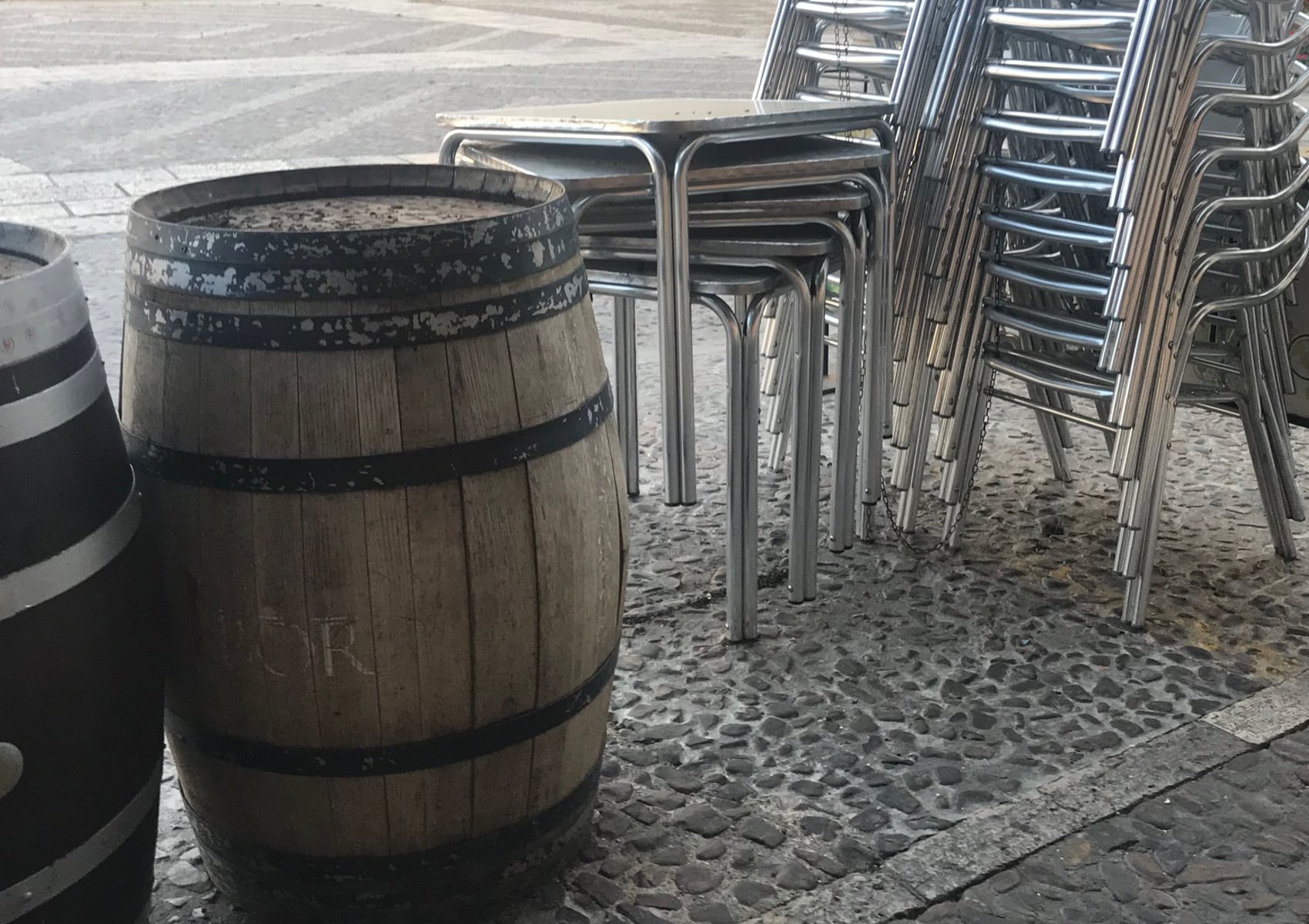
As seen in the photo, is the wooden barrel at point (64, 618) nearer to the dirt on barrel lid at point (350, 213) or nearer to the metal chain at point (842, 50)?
the dirt on barrel lid at point (350, 213)

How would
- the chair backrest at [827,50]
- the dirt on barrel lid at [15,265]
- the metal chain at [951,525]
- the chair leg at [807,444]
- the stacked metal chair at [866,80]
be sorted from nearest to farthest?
the dirt on barrel lid at [15,265]
the chair leg at [807,444]
the stacked metal chair at [866,80]
the metal chain at [951,525]
the chair backrest at [827,50]

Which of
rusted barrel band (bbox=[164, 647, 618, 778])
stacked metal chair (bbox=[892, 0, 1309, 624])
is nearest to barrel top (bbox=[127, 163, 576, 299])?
rusted barrel band (bbox=[164, 647, 618, 778])

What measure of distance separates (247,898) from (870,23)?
2150 millimetres

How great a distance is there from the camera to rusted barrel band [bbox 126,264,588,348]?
1362mm

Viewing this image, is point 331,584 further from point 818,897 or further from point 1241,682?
point 1241,682

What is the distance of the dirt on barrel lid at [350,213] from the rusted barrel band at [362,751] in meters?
0.57

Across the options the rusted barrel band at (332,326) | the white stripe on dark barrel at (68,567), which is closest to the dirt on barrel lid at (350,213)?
the rusted barrel band at (332,326)

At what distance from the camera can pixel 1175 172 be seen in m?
2.25

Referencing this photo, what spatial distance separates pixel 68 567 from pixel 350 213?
562mm

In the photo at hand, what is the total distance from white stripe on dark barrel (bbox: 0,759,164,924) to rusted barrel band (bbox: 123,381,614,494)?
328 millimetres

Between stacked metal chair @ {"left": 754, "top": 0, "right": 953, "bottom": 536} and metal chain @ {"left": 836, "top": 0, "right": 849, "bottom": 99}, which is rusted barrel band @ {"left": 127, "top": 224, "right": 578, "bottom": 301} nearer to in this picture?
stacked metal chair @ {"left": 754, "top": 0, "right": 953, "bottom": 536}

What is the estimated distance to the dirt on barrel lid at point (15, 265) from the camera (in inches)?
50.7

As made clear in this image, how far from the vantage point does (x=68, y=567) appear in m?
1.25

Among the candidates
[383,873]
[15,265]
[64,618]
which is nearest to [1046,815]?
[383,873]
